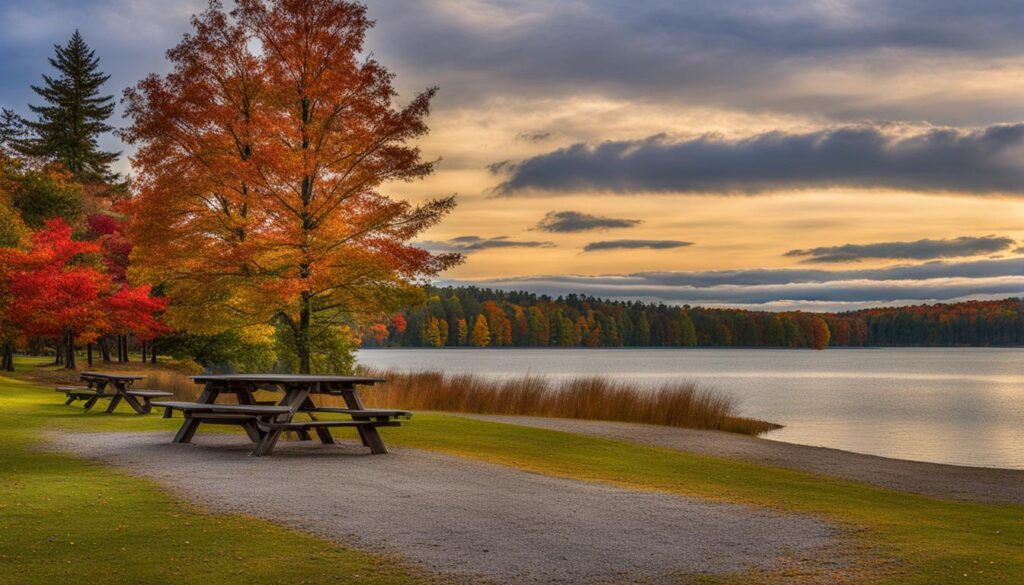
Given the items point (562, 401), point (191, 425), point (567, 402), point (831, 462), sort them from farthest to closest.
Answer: point (562, 401)
point (567, 402)
point (831, 462)
point (191, 425)

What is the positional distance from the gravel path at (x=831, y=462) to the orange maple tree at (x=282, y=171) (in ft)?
18.4

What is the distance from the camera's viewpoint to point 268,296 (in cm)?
2414

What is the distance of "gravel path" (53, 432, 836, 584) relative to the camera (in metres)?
7.91

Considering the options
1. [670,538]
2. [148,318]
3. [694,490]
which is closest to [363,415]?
[694,490]

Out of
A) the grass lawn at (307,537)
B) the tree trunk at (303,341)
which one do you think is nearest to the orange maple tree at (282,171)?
the tree trunk at (303,341)

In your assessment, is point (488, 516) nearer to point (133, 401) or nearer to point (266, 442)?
point (266, 442)

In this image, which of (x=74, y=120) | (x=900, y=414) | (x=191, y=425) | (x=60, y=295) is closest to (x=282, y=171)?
(x=191, y=425)

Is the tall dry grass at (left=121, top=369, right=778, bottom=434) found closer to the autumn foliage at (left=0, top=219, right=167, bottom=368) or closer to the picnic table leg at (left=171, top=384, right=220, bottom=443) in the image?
the picnic table leg at (left=171, top=384, right=220, bottom=443)

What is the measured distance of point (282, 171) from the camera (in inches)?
952

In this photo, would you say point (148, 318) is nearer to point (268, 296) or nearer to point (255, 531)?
point (268, 296)

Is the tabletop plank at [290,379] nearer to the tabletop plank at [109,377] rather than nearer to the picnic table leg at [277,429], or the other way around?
the picnic table leg at [277,429]

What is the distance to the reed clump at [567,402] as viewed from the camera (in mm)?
27391

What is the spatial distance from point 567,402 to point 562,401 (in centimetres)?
20

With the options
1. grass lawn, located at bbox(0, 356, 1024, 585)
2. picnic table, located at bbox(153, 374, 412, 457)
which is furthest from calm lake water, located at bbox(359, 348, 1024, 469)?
picnic table, located at bbox(153, 374, 412, 457)
